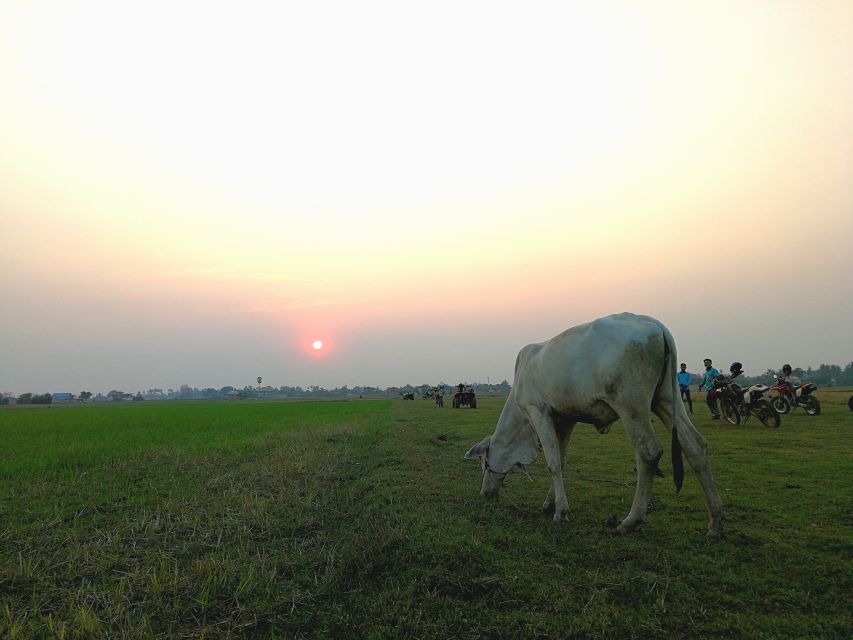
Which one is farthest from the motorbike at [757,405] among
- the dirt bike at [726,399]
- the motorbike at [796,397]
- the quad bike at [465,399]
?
the quad bike at [465,399]

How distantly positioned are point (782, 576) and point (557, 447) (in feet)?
8.77

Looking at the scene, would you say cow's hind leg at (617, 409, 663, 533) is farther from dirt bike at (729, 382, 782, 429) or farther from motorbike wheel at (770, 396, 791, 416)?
motorbike wheel at (770, 396, 791, 416)

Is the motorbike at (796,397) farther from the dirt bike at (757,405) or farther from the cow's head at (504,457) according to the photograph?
the cow's head at (504,457)

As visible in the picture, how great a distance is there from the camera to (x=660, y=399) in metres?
5.86

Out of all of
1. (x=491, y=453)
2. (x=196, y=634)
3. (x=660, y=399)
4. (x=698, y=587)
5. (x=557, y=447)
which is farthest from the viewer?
(x=491, y=453)

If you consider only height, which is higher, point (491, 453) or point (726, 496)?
point (491, 453)

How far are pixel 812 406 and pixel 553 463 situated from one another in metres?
15.7

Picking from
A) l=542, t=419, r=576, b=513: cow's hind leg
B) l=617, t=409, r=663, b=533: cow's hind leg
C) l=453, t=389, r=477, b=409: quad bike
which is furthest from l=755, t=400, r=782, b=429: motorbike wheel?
l=453, t=389, r=477, b=409: quad bike

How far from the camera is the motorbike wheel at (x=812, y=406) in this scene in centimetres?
1719

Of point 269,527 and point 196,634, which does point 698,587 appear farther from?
point 269,527

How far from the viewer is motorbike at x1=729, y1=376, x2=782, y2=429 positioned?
1464cm

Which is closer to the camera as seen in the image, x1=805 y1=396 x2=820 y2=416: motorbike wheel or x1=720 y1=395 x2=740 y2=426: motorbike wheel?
x1=720 y1=395 x2=740 y2=426: motorbike wheel

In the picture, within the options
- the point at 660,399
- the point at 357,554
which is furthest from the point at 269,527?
the point at 660,399

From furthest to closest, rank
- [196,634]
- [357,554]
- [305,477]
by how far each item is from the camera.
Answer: [305,477] < [357,554] < [196,634]
